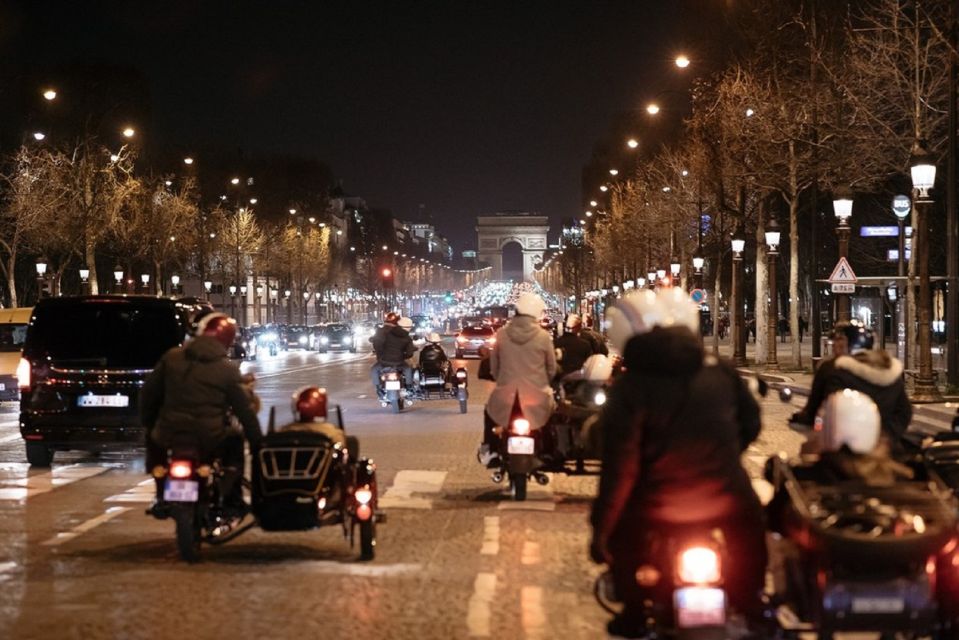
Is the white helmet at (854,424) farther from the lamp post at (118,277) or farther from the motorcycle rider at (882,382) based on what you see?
the lamp post at (118,277)

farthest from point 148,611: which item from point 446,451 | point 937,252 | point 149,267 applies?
point 149,267

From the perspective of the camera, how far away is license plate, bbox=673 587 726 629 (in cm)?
575

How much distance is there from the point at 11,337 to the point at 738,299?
24960 mm

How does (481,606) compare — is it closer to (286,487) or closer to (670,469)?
(286,487)

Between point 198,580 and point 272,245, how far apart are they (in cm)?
9710

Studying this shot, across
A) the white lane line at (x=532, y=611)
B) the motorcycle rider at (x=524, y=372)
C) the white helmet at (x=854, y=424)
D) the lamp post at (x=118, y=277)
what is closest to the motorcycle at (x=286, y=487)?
the white lane line at (x=532, y=611)

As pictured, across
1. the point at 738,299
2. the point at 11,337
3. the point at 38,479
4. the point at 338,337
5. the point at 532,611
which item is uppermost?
the point at 738,299

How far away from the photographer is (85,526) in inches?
503

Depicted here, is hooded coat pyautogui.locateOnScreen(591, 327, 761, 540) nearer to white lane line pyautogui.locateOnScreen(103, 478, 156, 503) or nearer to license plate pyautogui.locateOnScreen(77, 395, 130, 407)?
white lane line pyautogui.locateOnScreen(103, 478, 156, 503)

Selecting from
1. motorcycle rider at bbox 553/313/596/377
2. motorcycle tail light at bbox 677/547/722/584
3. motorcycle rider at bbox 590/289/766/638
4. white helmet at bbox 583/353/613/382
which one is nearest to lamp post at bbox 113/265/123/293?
motorcycle rider at bbox 553/313/596/377

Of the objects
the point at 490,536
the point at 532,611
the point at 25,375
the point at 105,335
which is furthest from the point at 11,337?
the point at 532,611

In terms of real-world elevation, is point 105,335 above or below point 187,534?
above

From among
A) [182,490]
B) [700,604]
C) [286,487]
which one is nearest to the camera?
[700,604]

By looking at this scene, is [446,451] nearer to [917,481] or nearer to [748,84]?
[917,481]
